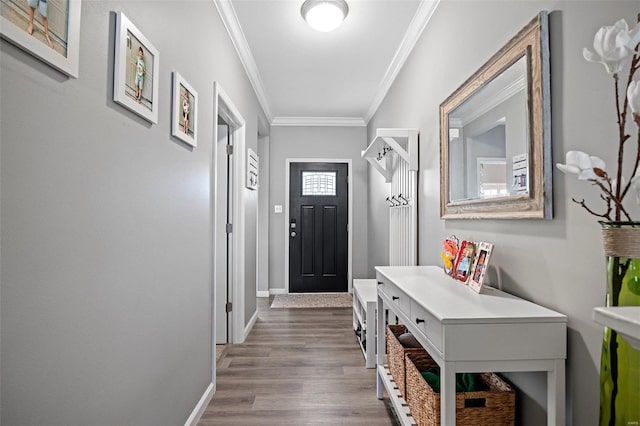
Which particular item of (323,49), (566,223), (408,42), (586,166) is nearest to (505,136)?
(566,223)

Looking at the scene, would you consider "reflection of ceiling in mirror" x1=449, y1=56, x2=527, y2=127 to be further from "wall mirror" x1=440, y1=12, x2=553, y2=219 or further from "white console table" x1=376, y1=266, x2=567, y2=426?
"white console table" x1=376, y1=266, x2=567, y2=426

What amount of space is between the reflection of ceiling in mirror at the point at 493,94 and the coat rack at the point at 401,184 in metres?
0.77

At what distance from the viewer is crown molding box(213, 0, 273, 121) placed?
2.48 meters

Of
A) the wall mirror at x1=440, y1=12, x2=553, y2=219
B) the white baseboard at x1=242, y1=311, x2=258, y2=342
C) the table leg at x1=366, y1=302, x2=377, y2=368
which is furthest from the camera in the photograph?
the white baseboard at x1=242, y1=311, x2=258, y2=342

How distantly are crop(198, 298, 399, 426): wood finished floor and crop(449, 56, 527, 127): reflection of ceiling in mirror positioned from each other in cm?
174

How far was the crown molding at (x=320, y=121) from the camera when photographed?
5.41 metres

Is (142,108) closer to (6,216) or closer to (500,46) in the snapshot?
(6,216)

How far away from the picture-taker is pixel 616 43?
0.79 m

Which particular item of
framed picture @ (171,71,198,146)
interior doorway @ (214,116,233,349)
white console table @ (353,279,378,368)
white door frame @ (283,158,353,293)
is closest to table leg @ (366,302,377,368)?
white console table @ (353,279,378,368)

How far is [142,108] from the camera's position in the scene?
4.45ft

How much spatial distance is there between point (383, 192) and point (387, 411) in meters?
2.55

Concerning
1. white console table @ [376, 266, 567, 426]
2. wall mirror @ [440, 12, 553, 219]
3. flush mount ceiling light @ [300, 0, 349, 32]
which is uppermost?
flush mount ceiling light @ [300, 0, 349, 32]

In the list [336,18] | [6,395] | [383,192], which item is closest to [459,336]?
[6,395]

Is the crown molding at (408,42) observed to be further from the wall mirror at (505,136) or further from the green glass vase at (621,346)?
the green glass vase at (621,346)
